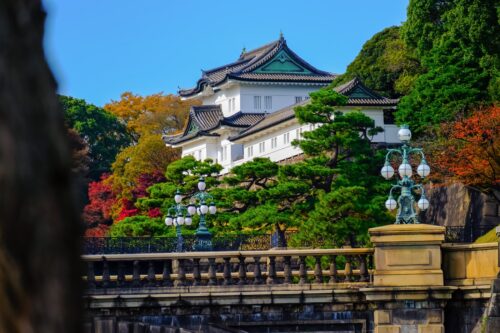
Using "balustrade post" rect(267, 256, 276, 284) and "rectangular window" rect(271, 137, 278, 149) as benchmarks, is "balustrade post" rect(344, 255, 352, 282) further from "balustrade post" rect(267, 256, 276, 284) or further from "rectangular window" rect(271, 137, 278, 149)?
"rectangular window" rect(271, 137, 278, 149)

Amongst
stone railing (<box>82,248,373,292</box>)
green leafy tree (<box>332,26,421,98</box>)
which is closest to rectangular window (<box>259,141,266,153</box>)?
green leafy tree (<box>332,26,421,98</box>)

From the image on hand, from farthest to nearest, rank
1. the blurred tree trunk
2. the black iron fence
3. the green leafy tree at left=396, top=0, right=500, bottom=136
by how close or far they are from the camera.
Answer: the green leafy tree at left=396, top=0, right=500, bottom=136
the black iron fence
the blurred tree trunk

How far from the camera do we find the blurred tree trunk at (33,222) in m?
4.06

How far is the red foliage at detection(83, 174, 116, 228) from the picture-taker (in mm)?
96812

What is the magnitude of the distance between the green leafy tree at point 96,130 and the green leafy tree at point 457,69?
52.1m

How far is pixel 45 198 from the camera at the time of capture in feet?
13.4

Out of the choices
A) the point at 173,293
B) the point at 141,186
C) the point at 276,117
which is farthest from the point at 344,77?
the point at 173,293

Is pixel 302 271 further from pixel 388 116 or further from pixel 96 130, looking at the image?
pixel 96 130

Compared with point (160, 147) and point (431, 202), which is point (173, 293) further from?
point (160, 147)

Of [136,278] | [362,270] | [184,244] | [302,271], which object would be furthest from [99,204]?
[362,270]

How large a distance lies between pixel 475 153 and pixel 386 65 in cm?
2822

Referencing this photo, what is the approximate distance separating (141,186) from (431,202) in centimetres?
3548

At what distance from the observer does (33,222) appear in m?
4.06

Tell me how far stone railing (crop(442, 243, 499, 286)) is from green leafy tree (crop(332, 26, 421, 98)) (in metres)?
53.7
